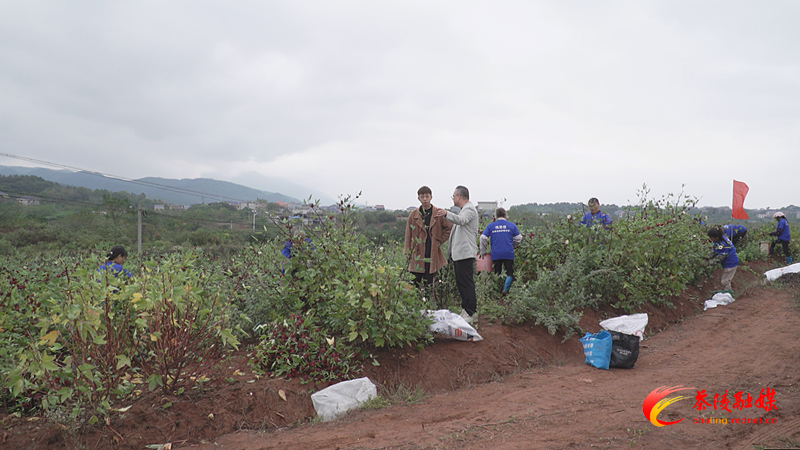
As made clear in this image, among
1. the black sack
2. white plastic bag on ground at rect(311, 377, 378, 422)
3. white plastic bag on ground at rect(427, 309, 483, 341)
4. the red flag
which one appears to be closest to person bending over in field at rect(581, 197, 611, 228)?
the black sack

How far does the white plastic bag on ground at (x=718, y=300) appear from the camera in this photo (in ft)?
24.9

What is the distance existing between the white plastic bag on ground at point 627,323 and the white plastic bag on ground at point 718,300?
242 centimetres

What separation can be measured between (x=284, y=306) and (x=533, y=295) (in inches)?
125

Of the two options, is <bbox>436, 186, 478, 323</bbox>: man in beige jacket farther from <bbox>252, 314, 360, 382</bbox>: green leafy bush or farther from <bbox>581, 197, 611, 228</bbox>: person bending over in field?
<bbox>581, 197, 611, 228</bbox>: person bending over in field

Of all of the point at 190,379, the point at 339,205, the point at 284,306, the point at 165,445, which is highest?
the point at 339,205

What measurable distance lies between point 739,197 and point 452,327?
26.4 feet

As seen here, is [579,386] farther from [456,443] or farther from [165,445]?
[165,445]

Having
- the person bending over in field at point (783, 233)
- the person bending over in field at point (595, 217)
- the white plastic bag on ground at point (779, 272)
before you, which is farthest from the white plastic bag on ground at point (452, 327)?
the person bending over in field at point (783, 233)

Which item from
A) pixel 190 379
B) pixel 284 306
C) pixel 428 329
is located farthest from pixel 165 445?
pixel 428 329

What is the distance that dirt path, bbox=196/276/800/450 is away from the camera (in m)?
2.99

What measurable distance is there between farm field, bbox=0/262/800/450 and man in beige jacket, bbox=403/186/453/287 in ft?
3.40

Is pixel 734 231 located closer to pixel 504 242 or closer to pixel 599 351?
pixel 504 242

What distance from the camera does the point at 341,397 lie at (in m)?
3.82

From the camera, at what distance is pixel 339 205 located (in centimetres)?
481
